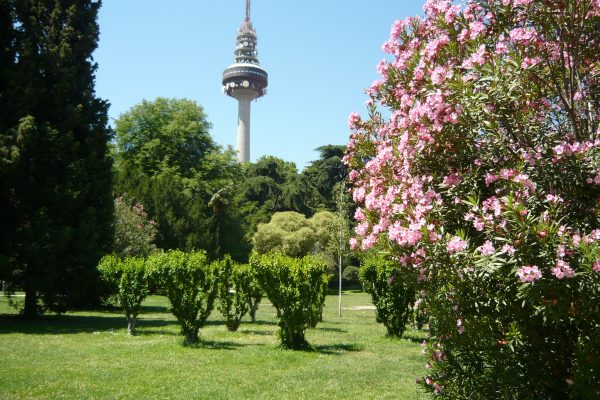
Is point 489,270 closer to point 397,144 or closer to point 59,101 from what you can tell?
point 397,144

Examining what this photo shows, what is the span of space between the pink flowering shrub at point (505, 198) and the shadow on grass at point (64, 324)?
13935 millimetres

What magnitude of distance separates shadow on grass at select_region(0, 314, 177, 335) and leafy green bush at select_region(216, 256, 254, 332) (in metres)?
2.87

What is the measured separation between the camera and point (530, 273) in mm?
3314

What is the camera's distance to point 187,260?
13.1m

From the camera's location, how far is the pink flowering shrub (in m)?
3.50

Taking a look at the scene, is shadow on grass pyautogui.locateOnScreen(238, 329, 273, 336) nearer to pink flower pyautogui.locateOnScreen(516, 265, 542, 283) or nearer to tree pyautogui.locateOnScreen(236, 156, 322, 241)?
pink flower pyautogui.locateOnScreen(516, 265, 542, 283)

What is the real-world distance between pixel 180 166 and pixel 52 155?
23.0 meters

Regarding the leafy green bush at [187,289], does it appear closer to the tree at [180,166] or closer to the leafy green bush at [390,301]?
the leafy green bush at [390,301]

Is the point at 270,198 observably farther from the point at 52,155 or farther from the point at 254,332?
the point at 254,332

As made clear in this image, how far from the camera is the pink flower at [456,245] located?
12.2ft

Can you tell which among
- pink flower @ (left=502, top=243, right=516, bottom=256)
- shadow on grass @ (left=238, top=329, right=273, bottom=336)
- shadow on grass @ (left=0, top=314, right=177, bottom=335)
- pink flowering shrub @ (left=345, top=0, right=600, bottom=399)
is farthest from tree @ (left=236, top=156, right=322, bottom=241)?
pink flower @ (left=502, top=243, right=516, bottom=256)

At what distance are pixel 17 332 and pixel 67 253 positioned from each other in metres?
4.06

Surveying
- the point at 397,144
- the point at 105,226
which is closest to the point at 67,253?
the point at 105,226

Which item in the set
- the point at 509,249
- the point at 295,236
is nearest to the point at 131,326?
the point at 509,249
